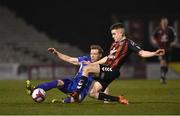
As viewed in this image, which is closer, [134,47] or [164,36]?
[134,47]

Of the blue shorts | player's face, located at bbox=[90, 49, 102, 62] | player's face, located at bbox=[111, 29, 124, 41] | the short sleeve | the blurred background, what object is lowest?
the blue shorts

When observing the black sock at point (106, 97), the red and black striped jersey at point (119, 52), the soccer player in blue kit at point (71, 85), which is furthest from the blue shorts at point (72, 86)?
the red and black striped jersey at point (119, 52)

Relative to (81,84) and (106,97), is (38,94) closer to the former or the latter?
(81,84)

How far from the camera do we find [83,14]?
105 ft

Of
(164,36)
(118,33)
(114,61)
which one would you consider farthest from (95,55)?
(164,36)

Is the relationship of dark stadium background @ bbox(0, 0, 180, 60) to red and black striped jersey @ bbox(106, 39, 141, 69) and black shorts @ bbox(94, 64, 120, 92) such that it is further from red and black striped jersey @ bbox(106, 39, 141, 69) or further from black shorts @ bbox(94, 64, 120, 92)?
black shorts @ bbox(94, 64, 120, 92)

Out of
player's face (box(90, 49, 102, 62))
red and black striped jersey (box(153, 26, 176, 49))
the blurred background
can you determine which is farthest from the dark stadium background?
player's face (box(90, 49, 102, 62))

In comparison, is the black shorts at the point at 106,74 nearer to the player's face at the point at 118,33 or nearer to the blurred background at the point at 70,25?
the player's face at the point at 118,33

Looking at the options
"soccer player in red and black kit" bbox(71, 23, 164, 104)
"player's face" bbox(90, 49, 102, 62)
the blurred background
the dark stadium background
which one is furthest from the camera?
the dark stadium background

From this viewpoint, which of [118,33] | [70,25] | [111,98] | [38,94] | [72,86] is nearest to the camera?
[111,98]

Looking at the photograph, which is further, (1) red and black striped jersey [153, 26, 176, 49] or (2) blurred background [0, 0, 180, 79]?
(2) blurred background [0, 0, 180, 79]

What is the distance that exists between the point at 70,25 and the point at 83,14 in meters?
0.86

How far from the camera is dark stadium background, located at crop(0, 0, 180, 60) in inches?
1225

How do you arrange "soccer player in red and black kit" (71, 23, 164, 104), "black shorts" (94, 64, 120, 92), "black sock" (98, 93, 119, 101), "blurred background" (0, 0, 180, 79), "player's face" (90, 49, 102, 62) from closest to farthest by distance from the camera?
"black sock" (98, 93, 119, 101) < "soccer player in red and black kit" (71, 23, 164, 104) < "black shorts" (94, 64, 120, 92) < "player's face" (90, 49, 102, 62) < "blurred background" (0, 0, 180, 79)
